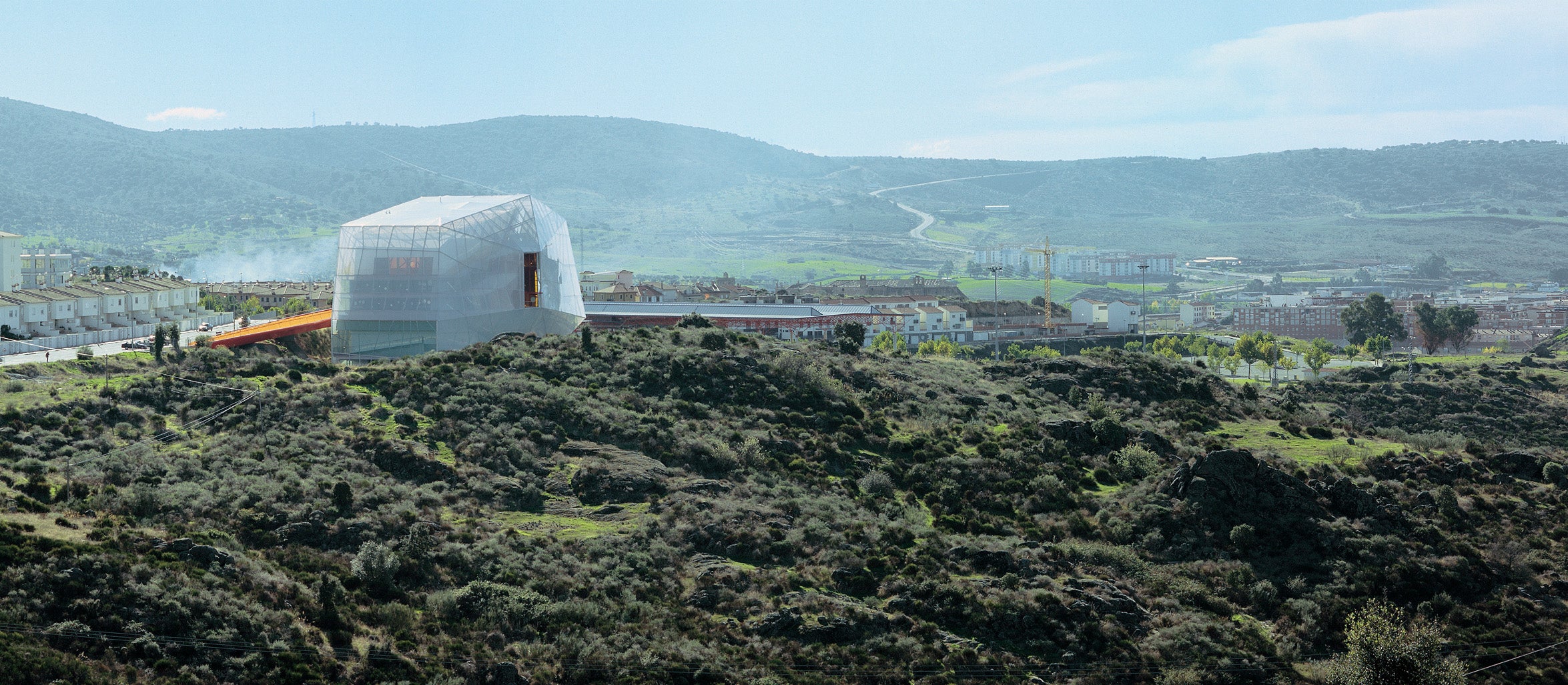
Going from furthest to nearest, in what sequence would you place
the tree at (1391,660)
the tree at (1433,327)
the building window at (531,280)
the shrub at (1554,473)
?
the tree at (1433,327) → the building window at (531,280) → the shrub at (1554,473) → the tree at (1391,660)

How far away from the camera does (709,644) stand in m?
30.8

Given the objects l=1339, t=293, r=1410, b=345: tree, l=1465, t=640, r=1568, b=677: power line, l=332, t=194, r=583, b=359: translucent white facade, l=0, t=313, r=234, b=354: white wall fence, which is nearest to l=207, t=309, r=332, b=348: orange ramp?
l=332, t=194, r=583, b=359: translucent white facade

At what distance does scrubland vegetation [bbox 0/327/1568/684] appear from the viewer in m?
29.4

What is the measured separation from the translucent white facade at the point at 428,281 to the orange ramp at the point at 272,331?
4.23 metres

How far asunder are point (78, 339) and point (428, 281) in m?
23.0

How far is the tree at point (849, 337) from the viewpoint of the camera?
72.3 meters

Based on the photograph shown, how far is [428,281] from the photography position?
65.6m

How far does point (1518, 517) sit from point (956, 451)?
2038 centimetres

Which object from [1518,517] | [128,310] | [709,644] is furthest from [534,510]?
[128,310]

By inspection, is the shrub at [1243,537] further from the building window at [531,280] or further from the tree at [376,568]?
the building window at [531,280]

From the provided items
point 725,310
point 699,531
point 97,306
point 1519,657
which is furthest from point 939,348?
point 1519,657

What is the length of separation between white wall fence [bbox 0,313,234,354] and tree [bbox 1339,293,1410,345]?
118 metres

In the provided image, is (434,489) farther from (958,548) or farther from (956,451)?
(956,451)

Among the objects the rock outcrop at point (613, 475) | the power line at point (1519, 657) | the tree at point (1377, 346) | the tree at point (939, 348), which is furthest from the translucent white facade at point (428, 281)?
the tree at point (1377, 346)
